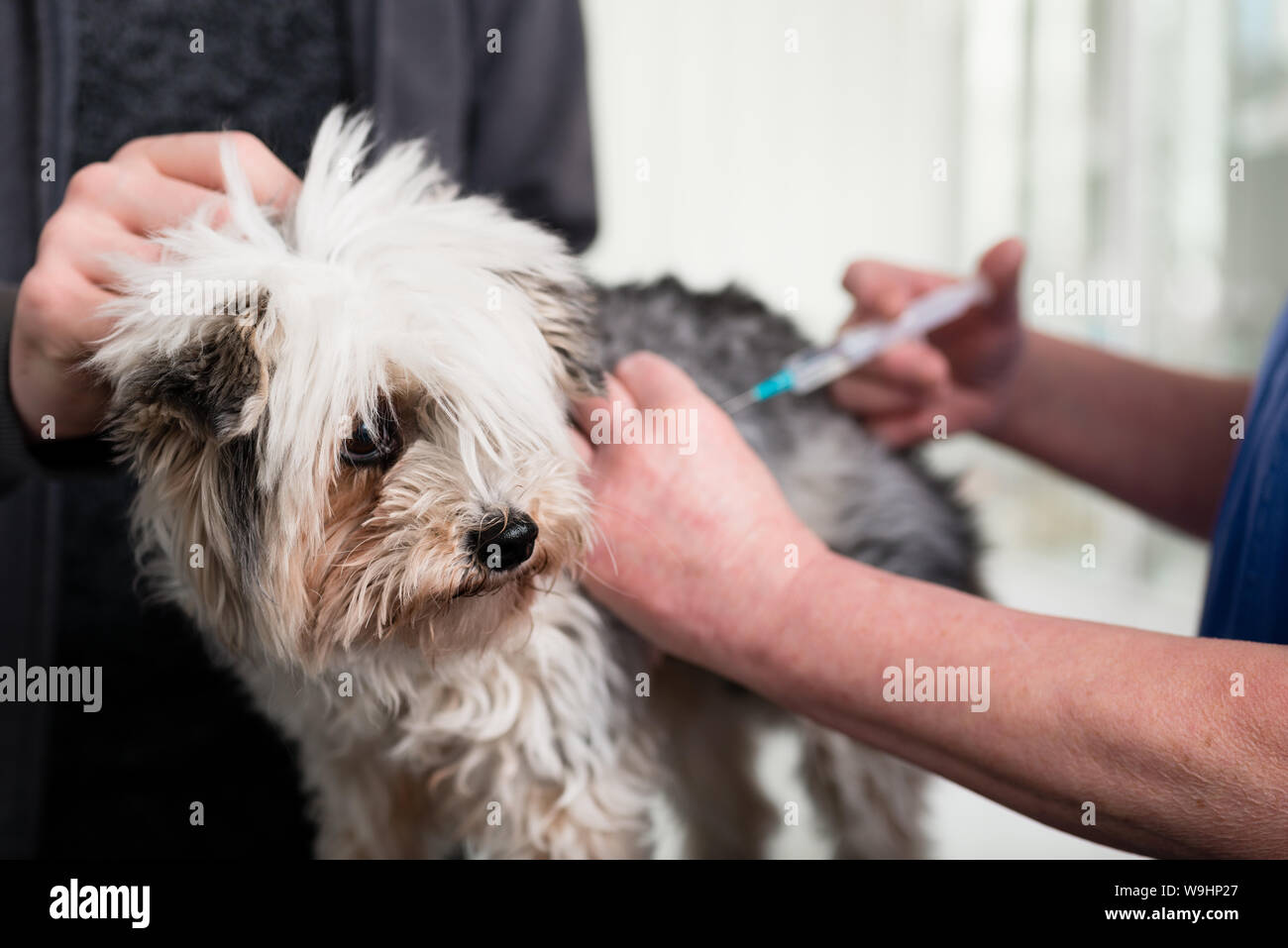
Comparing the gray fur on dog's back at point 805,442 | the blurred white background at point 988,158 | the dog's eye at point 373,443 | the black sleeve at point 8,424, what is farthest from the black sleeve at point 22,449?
the blurred white background at point 988,158

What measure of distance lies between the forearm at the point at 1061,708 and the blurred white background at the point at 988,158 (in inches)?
68.6

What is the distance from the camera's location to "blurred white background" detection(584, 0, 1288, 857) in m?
2.53

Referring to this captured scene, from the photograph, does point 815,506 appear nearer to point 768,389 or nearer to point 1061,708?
point 768,389

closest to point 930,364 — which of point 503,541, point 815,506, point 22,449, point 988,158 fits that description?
point 815,506

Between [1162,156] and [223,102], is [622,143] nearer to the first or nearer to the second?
[1162,156]

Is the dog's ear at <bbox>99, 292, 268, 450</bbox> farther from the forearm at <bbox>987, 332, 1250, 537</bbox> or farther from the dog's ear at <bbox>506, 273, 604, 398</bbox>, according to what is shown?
the forearm at <bbox>987, 332, 1250, 537</bbox>

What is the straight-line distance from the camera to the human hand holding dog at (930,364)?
119 centimetres

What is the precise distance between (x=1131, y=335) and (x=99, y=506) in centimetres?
276

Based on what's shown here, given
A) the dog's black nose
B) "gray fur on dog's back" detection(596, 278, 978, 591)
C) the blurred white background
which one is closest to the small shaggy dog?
the dog's black nose

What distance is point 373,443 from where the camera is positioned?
30.3 inches

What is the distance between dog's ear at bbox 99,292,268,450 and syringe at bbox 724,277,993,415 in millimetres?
546

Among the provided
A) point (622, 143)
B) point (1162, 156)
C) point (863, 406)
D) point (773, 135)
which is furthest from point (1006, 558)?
point (863, 406)

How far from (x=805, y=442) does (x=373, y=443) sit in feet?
2.01

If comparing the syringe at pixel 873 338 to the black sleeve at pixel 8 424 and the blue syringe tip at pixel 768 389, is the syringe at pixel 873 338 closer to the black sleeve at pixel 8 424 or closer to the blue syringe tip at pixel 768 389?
the blue syringe tip at pixel 768 389
